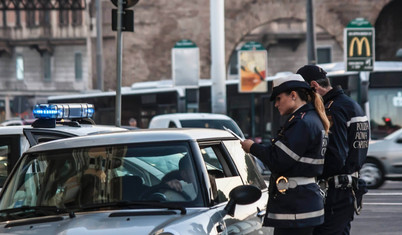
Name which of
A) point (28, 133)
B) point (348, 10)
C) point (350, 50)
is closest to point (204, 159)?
point (28, 133)

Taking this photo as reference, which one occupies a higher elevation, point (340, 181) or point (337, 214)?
point (340, 181)

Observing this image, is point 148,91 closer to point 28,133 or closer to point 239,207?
point 28,133

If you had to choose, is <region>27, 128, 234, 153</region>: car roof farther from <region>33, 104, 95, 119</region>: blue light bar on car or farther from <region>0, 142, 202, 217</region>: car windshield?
<region>33, 104, 95, 119</region>: blue light bar on car

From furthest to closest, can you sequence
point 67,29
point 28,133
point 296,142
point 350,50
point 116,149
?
point 67,29 < point 350,50 < point 28,133 < point 116,149 < point 296,142

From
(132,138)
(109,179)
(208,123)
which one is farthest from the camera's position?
(208,123)

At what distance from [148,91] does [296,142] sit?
1147 inches

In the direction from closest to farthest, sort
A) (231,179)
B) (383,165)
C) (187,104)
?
1. (231,179)
2. (383,165)
3. (187,104)

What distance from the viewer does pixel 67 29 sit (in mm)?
59094

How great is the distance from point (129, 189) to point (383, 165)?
15.4 metres

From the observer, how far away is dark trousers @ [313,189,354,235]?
22.7ft

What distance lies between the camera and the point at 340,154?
7094 millimetres

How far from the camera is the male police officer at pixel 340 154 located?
702 centimetres

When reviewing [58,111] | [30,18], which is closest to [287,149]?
[58,111]

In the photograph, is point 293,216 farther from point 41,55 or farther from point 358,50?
point 41,55
